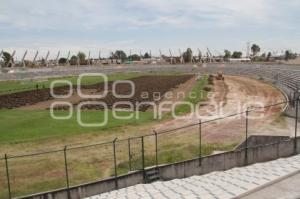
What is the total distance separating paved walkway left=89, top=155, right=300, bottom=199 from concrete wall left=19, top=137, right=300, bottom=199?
0.53 m

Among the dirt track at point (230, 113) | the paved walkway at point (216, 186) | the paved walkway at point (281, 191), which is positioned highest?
the paved walkway at point (281, 191)

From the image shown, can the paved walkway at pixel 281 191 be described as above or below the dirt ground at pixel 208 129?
above

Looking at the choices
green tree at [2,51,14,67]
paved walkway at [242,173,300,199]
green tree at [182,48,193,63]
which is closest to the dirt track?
paved walkway at [242,173,300,199]

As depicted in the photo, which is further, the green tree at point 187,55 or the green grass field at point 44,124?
the green tree at point 187,55

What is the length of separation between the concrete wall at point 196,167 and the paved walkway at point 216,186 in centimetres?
53

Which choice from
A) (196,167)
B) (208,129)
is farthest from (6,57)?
(196,167)

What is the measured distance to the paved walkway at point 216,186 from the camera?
13586 mm

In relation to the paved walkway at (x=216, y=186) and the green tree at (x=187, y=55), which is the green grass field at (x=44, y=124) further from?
the green tree at (x=187, y=55)

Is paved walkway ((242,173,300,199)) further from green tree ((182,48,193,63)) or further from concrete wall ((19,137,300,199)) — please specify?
green tree ((182,48,193,63))

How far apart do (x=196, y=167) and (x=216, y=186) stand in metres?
4.59

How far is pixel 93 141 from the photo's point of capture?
2539cm

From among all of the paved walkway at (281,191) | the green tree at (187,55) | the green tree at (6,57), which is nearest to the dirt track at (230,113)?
the paved walkway at (281,191)

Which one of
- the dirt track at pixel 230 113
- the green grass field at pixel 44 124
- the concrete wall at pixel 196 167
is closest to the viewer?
the concrete wall at pixel 196 167

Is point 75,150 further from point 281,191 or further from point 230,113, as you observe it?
point 230,113
